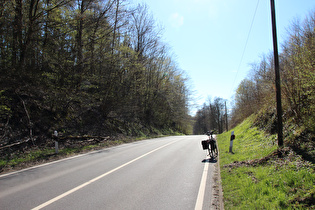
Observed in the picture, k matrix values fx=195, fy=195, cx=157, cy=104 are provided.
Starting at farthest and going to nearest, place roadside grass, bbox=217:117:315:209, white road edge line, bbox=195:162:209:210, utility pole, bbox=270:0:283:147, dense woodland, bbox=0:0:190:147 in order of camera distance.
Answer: dense woodland, bbox=0:0:190:147 < utility pole, bbox=270:0:283:147 < white road edge line, bbox=195:162:209:210 < roadside grass, bbox=217:117:315:209

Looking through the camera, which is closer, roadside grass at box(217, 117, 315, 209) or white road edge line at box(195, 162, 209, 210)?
roadside grass at box(217, 117, 315, 209)

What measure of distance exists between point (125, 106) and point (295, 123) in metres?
16.6

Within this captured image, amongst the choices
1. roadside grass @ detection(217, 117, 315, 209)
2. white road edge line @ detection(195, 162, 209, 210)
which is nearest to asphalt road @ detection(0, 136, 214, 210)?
white road edge line @ detection(195, 162, 209, 210)

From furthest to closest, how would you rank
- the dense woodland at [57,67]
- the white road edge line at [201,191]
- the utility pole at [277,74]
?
the dense woodland at [57,67]
the utility pole at [277,74]
the white road edge line at [201,191]

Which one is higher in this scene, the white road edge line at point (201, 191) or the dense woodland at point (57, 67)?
the dense woodland at point (57, 67)

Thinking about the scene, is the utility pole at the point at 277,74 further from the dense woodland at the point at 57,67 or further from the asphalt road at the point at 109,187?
the dense woodland at the point at 57,67

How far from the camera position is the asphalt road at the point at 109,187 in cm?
416

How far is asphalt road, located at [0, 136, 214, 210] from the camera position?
4.16 m

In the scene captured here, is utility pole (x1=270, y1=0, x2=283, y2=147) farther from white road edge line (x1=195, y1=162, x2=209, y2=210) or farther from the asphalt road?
white road edge line (x1=195, y1=162, x2=209, y2=210)

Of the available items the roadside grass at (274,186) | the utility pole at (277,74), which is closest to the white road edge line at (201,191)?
the roadside grass at (274,186)

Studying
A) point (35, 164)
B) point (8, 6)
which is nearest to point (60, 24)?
point (8, 6)

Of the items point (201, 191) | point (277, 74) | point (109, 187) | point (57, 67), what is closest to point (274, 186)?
point (201, 191)

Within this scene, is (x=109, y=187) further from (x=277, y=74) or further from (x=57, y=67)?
(x=57, y=67)

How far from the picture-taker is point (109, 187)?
5.17m
